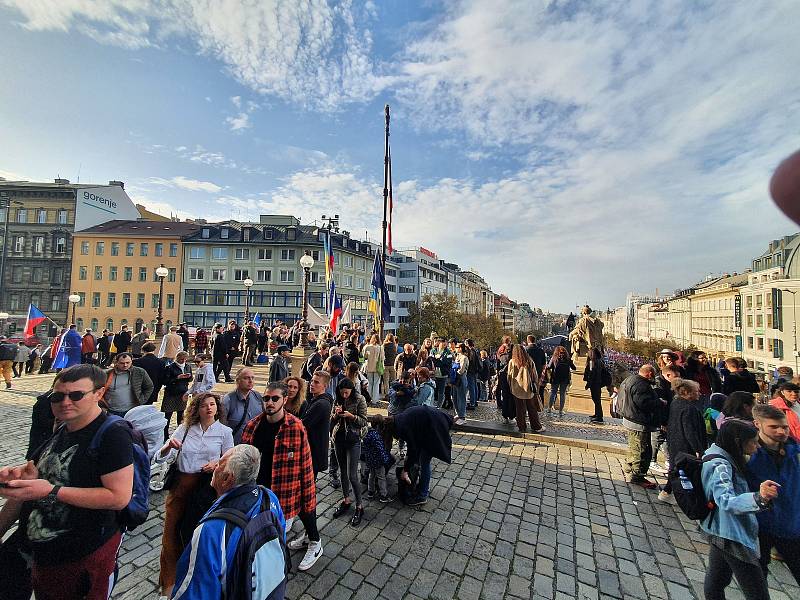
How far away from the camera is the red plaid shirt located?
3.32 m

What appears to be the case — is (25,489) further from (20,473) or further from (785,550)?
(785,550)

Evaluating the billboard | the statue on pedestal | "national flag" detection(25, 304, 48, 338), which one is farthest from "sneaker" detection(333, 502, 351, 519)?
the billboard

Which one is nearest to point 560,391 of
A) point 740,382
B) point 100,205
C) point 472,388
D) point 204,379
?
point 472,388

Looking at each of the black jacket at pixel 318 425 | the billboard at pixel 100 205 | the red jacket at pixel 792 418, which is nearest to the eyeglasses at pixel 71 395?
the black jacket at pixel 318 425

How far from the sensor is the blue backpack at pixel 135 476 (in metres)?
2.20

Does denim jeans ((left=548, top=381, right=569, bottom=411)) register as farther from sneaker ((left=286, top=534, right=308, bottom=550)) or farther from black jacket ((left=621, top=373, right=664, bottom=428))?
Answer: sneaker ((left=286, top=534, right=308, bottom=550))

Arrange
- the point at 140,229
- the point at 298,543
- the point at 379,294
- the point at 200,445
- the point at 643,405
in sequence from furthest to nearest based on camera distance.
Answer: the point at 140,229
the point at 379,294
the point at 643,405
the point at 298,543
the point at 200,445

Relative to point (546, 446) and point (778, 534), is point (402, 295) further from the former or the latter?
point (778, 534)

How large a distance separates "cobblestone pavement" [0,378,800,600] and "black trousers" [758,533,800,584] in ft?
2.57

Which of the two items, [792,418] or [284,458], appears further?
[792,418]

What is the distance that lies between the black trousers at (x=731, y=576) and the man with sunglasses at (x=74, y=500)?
439 centimetres

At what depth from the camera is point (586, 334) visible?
460 inches

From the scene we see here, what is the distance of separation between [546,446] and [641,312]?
159290mm

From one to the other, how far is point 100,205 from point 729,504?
201 ft
